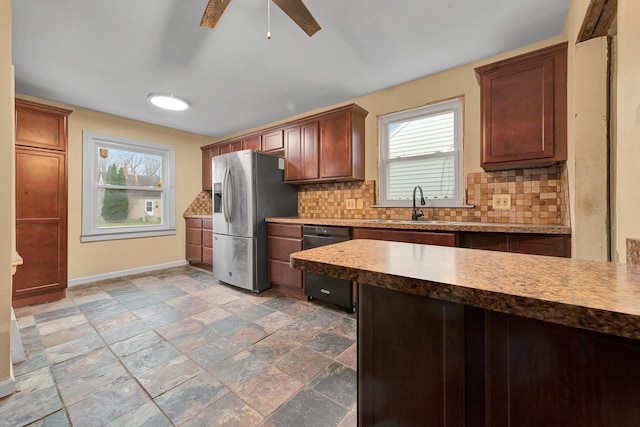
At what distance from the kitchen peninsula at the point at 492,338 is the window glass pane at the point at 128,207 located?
4346 mm

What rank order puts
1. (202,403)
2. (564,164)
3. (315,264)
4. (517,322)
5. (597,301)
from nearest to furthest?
(597,301) → (517,322) → (315,264) → (202,403) → (564,164)

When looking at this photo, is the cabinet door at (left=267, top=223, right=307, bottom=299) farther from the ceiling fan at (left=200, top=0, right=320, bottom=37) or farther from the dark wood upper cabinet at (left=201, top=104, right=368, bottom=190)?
the ceiling fan at (left=200, top=0, right=320, bottom=37)

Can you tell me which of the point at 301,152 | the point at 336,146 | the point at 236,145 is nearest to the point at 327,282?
the point at 336,146

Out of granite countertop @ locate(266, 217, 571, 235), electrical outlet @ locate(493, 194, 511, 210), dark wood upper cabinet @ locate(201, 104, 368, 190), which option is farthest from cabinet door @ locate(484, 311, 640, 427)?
dark wood upper cabinet @ locate(201, 104, 368, 190)

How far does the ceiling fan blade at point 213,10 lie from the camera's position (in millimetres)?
1458

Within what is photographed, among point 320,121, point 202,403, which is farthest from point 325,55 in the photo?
point 202,403

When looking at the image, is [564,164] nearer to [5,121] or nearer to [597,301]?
[597,301]

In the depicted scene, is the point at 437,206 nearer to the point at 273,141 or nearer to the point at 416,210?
the point at 416,210

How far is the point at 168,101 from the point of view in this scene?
3.16 metres

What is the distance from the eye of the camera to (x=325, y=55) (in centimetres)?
240

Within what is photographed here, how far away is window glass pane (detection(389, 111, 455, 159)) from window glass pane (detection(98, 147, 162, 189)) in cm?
386

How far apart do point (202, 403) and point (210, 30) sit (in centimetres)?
256

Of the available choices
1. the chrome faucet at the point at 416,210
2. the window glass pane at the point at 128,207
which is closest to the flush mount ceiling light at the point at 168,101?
the window glass pane at the point at 128,207

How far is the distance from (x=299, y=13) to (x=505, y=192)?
7.30ft
